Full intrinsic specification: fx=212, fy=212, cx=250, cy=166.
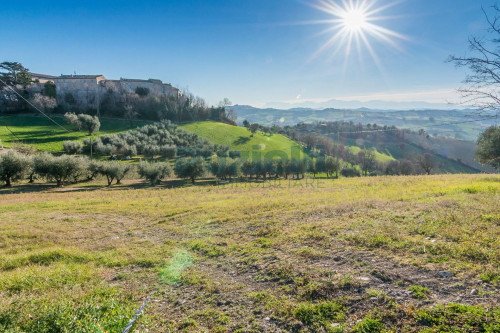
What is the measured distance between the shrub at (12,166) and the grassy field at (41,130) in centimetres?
3280

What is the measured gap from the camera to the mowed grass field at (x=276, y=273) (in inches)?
187

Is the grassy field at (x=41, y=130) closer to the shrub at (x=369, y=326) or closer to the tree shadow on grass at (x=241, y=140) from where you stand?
the tree shadow on grass at (x=241, y=140)

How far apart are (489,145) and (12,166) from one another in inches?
2916

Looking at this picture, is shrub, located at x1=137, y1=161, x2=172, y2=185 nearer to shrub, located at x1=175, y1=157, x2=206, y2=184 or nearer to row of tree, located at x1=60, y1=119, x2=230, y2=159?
shrub, located at x1=175, y1=157, x2=206, y2=184

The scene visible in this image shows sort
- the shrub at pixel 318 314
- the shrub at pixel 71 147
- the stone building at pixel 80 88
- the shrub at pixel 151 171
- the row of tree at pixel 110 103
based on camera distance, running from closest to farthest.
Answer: the shrub at pixel 318 314 < the shrub at pixel 151 171 < the shrub at pixel 71 147 < the row of tree at pixel 110 103 < the stone building at pixel 80 88

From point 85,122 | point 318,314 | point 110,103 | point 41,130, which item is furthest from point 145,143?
point 318,314

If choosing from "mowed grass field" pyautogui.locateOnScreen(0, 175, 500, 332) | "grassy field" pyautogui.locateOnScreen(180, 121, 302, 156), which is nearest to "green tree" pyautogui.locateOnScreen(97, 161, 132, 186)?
"mowed grass field" pyautogui.locateOnScreen(0, 175, 500, 332)

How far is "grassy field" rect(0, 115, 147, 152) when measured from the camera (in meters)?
66.8

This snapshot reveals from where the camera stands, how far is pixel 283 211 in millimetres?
14820

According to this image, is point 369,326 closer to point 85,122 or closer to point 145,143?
point 145,143

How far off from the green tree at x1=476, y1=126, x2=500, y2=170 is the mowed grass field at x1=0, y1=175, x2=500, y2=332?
25720mm

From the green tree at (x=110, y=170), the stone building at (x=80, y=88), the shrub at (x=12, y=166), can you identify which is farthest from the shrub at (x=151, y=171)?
the stone building at (x=80, y=88)

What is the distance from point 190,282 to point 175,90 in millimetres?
163201

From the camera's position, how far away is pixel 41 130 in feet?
260
